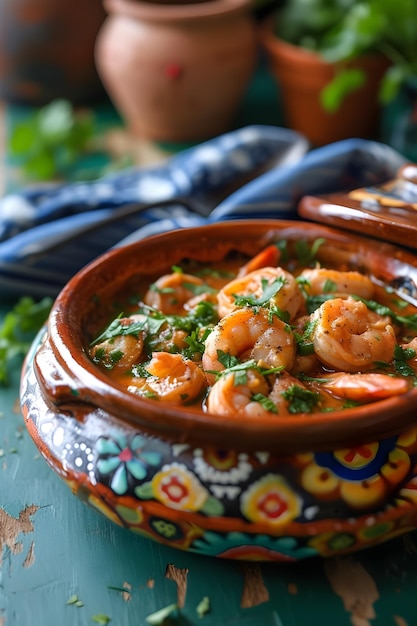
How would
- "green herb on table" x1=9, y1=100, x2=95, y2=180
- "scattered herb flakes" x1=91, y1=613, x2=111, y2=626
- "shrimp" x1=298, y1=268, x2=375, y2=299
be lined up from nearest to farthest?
1. "scattered herb flakes" x1=91, y1=613, x2=111, y2=626
2. "shrimp" x1=298, y1=268, x2=375, y2=299
3. "green herb on table" x1=9, y1=100, x2=95, y2=180

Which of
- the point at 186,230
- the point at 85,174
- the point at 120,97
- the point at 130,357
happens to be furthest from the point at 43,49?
the point at 130,357

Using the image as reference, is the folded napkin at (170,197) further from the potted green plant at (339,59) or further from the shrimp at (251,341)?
the shrimp at (251,341)

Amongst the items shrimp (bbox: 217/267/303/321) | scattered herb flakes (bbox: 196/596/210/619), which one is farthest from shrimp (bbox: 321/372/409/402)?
scattered herb flakes (bbox: 196/596/210/619)

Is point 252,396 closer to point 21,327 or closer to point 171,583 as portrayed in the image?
point 171,583

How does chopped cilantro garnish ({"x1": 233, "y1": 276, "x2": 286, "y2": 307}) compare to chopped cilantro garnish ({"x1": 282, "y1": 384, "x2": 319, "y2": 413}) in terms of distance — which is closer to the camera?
chopped cilantro garnish ({"x1": 282, "y1": 384, "x2": 319, "y2": 413})

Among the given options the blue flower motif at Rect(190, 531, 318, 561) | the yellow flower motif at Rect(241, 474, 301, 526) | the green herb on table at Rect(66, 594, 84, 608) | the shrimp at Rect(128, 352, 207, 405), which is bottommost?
the green herb on table at Rect(66, 594, 84, 608)

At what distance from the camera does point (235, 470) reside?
1415mm

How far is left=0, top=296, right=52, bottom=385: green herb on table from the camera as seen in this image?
2.28 m

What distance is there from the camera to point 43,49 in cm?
387

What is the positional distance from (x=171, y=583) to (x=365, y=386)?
535 mm

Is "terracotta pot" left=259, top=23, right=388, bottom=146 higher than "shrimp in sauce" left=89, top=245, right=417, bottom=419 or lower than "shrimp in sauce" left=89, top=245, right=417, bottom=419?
lower

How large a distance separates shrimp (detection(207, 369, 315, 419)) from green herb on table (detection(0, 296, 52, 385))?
92 centimetres

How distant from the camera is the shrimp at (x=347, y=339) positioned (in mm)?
1613

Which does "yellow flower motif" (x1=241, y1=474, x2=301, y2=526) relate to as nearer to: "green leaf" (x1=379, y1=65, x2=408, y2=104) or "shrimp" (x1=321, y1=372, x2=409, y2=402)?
"shrimp" (x1=321, y1=372, x2=409, y2=402)
